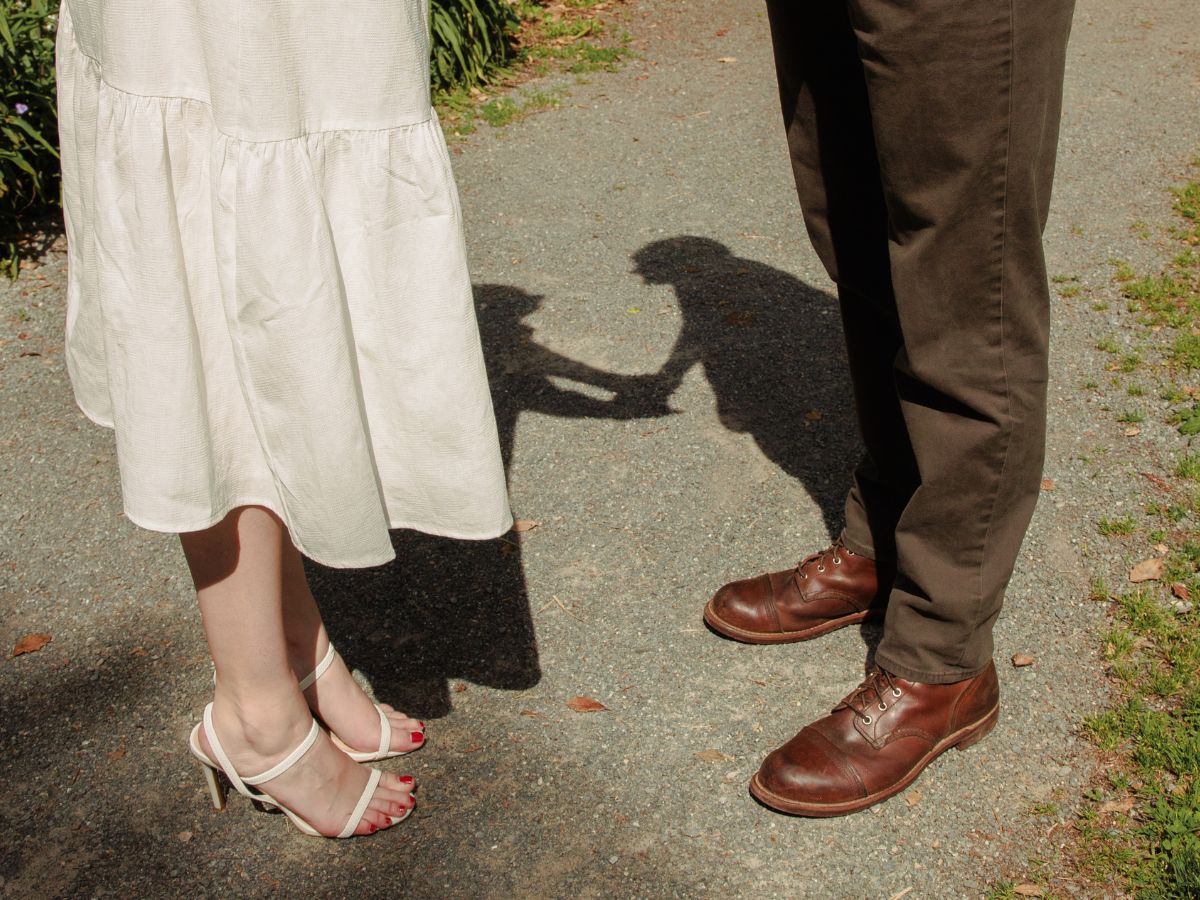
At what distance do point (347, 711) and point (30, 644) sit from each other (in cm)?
95

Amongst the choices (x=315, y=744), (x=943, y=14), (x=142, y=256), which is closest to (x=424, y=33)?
(x=142, y=256)

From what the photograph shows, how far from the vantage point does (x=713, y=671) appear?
2541mm

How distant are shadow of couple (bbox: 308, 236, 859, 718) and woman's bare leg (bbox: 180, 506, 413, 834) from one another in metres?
0.35

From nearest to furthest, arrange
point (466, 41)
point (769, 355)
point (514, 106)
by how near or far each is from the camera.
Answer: point (769, 355) < point (514, 106) < point (466, 41)

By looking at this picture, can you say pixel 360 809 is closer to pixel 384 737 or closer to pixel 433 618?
pixel 384 737

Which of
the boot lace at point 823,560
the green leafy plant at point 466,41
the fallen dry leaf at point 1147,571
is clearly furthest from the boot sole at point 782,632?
the green leafy plant at point 466,41

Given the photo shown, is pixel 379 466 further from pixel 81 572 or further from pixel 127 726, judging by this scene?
pixel 81 572

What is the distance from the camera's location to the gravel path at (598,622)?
213cm

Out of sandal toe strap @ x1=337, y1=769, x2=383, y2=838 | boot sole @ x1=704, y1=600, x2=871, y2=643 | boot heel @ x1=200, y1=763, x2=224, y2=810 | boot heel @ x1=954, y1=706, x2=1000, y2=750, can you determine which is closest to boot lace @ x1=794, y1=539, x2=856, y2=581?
boot sole @ x1=704, y1=600, x2=871, y2=643

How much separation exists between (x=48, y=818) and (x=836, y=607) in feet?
5.70

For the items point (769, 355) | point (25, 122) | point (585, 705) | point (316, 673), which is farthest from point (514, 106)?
point (316, 673)

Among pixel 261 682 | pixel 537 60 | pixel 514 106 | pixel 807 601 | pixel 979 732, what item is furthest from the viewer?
pixel 537 60

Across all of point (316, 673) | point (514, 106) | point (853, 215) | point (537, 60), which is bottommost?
point (316, 673)

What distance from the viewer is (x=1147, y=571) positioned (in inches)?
108
